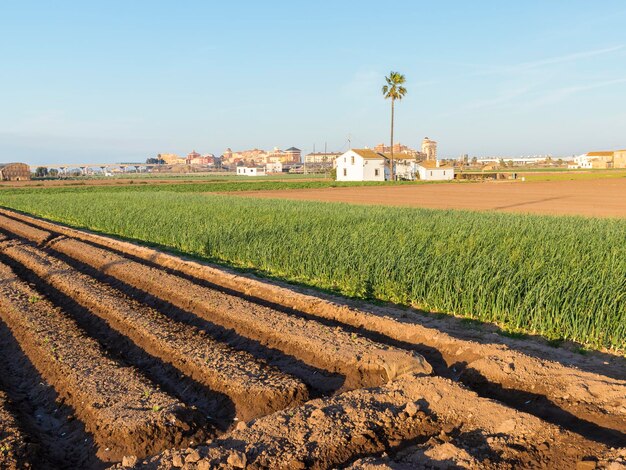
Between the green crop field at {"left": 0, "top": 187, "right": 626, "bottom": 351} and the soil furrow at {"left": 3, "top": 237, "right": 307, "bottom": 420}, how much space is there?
3259 mm

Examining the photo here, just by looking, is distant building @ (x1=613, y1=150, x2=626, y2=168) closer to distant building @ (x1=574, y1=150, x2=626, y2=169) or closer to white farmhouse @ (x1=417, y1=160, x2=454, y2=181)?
distant building @ (x1=574, y1=150, x2=626, y2=169)

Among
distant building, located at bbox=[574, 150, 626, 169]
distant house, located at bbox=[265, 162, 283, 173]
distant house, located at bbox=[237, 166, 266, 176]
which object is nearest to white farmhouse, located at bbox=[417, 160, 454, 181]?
distant house, located at bbox=[237, 166, 266, 176]

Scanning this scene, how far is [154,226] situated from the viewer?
18.1 m

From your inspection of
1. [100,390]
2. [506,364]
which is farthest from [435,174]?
[100,390]

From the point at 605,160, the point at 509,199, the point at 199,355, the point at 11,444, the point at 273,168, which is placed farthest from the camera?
the point at 273,168

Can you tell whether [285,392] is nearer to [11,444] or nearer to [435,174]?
[11,444]

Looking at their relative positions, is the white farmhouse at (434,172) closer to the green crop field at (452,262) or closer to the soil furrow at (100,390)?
the green crop field at (452,262)

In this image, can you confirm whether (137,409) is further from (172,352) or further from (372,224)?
(372,224)

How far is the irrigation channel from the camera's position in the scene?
12.6ft

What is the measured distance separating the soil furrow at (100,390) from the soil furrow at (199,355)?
0.55 m

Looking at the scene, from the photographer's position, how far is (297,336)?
6.36 meters

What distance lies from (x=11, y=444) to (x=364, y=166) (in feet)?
216

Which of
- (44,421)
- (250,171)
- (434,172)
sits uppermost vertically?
(434,172)

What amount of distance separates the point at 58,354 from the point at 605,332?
627 centimetres
